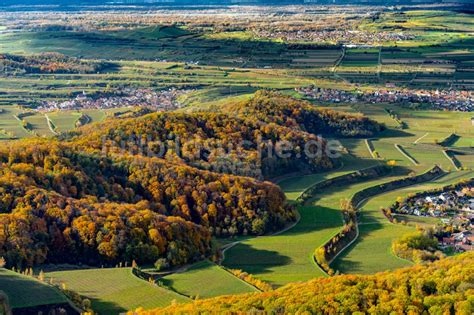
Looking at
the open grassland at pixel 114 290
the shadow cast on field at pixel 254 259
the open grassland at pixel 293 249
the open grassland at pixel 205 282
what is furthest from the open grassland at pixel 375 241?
the open grassland at pixel 114 290

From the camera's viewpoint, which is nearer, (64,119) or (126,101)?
(64,119)

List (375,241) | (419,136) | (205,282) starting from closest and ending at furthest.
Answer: (205,282) → (375,241) → (419,136)

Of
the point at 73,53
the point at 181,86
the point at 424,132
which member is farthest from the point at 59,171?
the point at 73,53

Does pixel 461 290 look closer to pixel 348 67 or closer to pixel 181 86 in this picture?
pixel 181 86

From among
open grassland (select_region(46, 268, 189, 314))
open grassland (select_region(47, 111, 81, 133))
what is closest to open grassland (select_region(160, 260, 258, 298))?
open grassland (select_region(46, 268, 189, 314))

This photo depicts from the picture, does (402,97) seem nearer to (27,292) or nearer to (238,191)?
(238,191)

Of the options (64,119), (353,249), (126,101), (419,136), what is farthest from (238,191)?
(126,101)

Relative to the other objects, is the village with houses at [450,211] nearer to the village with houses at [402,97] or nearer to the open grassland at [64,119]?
the open grassland at [64,119]
